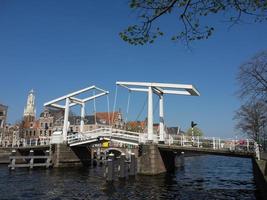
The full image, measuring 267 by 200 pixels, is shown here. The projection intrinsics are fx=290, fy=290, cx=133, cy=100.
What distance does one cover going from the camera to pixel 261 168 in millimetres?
11719

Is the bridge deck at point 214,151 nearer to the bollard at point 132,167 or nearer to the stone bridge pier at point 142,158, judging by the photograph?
the stone bridge pier at point 142,158

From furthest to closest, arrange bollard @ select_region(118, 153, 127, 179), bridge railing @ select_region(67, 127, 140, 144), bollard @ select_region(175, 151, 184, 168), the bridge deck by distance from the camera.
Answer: bollard @ select_region(175, 151, 184, 168) → bridge railing @ select_region(67, 127, 140, 144) → bollard @ select_region(118, 153, 127, 179) → the bridge deck

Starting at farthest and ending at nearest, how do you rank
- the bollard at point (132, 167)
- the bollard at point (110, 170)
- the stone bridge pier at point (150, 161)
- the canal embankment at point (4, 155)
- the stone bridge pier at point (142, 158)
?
the canal embankment at point (4, 155) < the stone bridge pier at point (142, 158) < the stone bridge pier at point (150, 161) < the bollard at point (132, 167) < the bollard at point (110, 170)

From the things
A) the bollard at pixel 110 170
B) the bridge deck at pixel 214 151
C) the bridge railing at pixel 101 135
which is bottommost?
the bollard at pixel 110 170

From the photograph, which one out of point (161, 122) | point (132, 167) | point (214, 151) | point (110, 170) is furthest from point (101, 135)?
point (214, 151)

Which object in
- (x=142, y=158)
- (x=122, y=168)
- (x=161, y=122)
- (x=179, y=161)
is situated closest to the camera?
(x=122, y=168)

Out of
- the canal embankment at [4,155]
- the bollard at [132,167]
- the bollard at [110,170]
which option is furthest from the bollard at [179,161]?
the canal embankment at [4,155]

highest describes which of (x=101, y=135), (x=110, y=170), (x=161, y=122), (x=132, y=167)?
(x=161, y=122)

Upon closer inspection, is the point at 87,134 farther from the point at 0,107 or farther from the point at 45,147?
the point at 0,107

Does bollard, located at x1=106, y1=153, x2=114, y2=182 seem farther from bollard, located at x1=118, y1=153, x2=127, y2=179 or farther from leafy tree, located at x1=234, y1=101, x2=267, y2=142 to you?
→ leafy tree, located at x1=234, y1=101, x2=267, y2=142

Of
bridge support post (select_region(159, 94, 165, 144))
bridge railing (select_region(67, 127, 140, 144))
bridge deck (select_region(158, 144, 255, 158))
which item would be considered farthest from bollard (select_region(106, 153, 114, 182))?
bridge support post (select_region(159, 94, 165, 144))

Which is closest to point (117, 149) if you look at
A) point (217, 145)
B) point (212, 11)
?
point (217, 145)

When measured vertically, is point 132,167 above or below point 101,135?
below

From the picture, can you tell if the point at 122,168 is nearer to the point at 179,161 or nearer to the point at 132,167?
the point at 132,167
